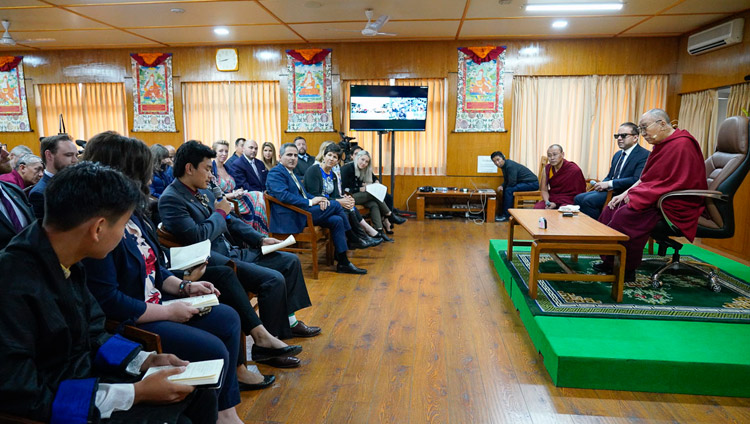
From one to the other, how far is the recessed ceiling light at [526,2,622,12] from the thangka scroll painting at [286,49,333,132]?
10.4 feet

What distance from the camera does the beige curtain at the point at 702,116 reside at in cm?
557

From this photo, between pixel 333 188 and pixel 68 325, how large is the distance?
3.57 meters

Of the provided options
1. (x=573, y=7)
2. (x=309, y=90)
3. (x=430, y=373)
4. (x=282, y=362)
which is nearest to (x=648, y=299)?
(x=430, y=373)

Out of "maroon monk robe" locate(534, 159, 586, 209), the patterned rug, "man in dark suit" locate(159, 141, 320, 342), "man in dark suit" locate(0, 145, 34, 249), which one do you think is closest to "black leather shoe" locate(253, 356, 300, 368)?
"man in dark suit" locate(159, 141, 320, 342)

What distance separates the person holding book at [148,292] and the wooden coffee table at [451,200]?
5.19 meters

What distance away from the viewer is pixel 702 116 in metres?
5.84

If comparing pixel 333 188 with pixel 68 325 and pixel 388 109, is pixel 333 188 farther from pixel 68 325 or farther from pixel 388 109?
pixel 68 325

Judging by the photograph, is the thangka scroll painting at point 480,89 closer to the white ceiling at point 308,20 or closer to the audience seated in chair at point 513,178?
the white ceiling at point 308,20

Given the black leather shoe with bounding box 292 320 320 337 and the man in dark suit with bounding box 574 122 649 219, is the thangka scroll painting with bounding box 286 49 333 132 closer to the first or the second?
the man in dark suit with bounding box 574 122 649 219

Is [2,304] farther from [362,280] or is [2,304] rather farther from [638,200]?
[638,200]

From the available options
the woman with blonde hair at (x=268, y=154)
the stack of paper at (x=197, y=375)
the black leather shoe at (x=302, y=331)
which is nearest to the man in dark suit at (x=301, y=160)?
the woman with blonde hair at (x=268, y=154)

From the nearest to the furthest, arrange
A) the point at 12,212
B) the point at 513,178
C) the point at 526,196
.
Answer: the point at 12,212, the point at 526,196, the point at 513,178

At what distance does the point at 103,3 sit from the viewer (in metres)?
4.96

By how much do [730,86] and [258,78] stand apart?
631cm
